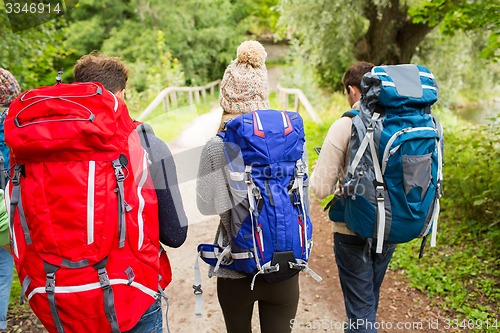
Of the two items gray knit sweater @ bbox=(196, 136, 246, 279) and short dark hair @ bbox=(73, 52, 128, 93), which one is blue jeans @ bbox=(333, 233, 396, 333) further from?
short dark hair @ bbox=(73, 52, 128, 93)

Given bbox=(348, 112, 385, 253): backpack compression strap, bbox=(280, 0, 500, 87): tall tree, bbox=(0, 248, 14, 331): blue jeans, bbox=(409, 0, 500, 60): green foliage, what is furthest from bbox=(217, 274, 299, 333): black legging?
bbox=(280, 0, 500, 87): tall tree

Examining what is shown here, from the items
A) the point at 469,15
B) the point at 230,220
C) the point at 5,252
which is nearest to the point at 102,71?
the point at 230,220

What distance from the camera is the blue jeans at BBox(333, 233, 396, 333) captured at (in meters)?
2.54

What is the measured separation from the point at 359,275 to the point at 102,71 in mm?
1894

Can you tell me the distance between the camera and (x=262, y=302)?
2.25 meters

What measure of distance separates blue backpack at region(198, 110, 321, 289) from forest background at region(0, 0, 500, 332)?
2373mm

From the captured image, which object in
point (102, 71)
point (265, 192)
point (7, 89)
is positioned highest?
point (102, 71)

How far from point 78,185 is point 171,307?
2.51 meters

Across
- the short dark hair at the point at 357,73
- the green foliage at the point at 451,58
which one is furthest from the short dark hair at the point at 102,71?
the green foliage at the point at 451,58

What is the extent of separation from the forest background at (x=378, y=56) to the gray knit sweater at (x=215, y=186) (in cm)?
260

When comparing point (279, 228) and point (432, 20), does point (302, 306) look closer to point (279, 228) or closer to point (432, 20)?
point (279, 228)

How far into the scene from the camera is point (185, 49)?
22.5 meters

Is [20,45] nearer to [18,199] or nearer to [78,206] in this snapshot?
[18,199]

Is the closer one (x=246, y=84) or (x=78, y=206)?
(x=78, y=206)
